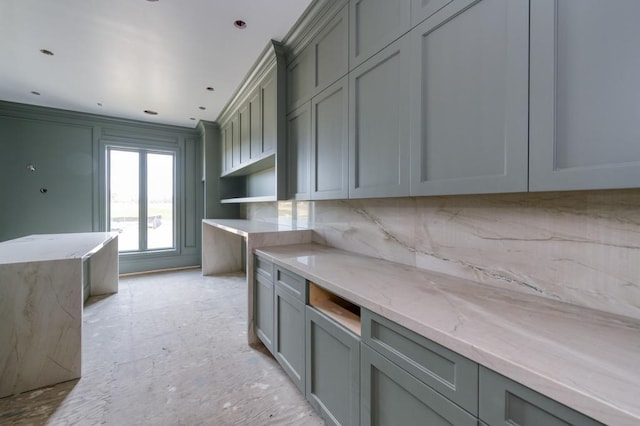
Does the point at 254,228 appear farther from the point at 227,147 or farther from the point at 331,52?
the point at 227,147

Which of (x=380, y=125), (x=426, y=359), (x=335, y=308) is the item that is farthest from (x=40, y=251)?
(x=426, y=359)

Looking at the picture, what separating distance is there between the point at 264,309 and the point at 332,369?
0.97 metres

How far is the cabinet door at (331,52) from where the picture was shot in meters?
1.82

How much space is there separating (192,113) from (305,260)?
3.83 metres

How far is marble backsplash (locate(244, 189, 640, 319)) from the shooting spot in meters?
0.95

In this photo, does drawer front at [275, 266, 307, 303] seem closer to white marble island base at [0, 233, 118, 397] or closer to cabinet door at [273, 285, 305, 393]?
cabinet door at [273, 285, 305, 393]

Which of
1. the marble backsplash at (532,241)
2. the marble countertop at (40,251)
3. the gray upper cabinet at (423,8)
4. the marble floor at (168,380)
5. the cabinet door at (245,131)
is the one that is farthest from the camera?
the cabinet door at (245,131)

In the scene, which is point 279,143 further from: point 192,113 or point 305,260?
point 192,113

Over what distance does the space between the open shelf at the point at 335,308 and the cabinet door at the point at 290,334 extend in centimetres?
10

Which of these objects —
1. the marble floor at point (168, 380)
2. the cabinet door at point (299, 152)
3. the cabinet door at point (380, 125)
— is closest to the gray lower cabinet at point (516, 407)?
the cabinet door at point (380, 125)

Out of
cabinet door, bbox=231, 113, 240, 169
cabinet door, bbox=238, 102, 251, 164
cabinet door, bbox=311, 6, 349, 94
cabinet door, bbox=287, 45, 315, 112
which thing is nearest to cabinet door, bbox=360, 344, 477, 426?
cabinet door, bbox=311, 6, 349, 94

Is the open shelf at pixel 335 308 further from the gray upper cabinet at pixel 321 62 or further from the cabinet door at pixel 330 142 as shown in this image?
the gray upper cabinet at pixel 321 62

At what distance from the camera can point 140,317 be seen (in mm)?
3023

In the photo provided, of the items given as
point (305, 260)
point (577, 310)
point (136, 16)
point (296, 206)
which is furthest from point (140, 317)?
point (577, 310)
